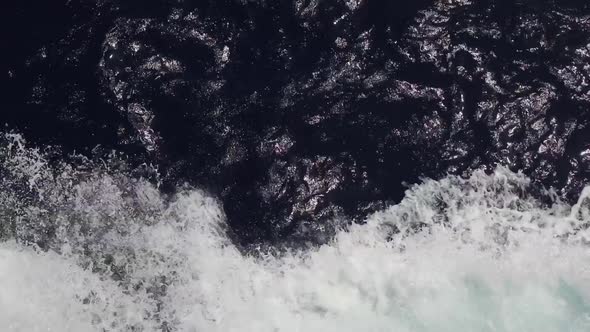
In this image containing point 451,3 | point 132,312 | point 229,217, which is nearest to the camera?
point 132,312

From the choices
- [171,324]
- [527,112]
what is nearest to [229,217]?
[171,324]

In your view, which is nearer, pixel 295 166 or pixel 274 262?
pixel 274 262

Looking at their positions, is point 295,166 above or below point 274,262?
above

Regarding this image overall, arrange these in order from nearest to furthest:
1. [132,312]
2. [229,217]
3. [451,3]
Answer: [132,312] → [229,217] → [451,3]

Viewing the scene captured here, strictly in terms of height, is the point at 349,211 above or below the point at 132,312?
above

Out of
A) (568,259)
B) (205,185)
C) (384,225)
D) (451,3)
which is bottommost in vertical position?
(568,259)

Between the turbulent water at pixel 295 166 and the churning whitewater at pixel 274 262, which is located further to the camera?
the turbulent water at pixel 295 166

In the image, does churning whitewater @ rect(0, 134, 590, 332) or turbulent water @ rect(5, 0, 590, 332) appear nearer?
churning whitewater @ rect(0, 134, 590, 332)

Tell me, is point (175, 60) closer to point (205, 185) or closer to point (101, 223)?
point (205, 185)
